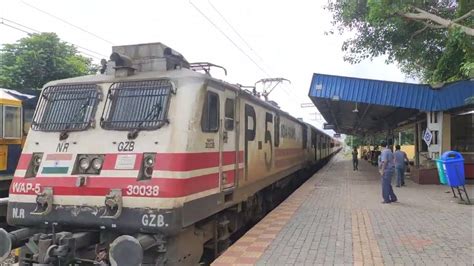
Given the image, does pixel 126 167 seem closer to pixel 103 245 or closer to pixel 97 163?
pixel 97 163

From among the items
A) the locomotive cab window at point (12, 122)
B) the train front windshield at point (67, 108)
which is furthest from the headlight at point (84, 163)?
the locomotive cab window at point (12, 122)

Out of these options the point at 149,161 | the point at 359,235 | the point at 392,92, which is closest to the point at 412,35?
the point at 392,92

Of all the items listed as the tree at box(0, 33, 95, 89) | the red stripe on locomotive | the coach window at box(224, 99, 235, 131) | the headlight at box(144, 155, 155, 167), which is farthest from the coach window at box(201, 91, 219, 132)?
the tree at box(0, 33, 95, 89)

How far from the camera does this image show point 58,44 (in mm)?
21328

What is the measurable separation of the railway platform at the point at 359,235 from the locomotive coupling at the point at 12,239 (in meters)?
2.39

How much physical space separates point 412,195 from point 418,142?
1221 centimetres

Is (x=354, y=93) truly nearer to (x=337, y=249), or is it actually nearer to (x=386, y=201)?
(x=386, y=201)

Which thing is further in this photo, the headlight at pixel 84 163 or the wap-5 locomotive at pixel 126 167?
the headlight at pixel 84 163

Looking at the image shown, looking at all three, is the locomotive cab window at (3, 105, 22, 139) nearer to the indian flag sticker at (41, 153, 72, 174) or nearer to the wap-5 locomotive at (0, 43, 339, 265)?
the wap-5 locomotive at (0, 43, 339, 265)

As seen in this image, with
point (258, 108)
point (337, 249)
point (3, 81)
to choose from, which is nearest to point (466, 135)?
point (258, 108)

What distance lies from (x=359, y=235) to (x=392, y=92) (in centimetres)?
1236

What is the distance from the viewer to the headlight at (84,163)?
5.82 m

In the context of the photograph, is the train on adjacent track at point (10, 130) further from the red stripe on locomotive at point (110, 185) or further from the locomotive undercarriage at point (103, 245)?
the locomotive undercarriage at point (103, 245)

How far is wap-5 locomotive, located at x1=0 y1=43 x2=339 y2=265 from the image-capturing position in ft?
17.5
